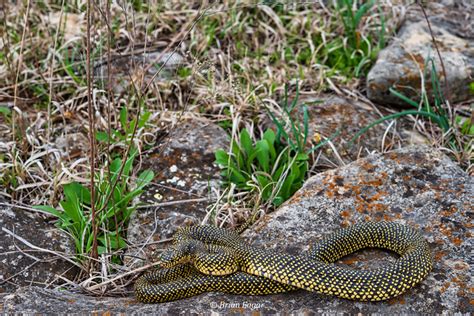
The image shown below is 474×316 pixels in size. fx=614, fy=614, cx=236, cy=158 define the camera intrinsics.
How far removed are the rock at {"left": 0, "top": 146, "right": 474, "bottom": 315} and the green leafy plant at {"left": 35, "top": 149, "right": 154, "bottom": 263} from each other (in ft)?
2.42

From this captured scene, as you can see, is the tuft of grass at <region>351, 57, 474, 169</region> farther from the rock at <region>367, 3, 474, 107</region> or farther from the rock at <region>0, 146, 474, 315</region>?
the rock at <region>0, 146, 474, 315</region>

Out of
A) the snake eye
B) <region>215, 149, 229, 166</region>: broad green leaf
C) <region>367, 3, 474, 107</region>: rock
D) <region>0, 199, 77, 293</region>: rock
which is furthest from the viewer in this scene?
<region>367, 3, 474, 107</region>: rock

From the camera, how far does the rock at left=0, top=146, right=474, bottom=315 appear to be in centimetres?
463

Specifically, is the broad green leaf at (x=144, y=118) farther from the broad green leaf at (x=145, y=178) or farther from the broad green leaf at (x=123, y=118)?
the broad green leaf at (x=145, y=178)

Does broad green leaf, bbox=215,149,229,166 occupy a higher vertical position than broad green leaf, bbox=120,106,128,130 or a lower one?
lower

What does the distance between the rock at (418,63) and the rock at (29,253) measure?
4.21m

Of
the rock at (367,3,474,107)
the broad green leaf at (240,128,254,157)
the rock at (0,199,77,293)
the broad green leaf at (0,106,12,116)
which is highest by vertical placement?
the rock at (367,3,474,107)

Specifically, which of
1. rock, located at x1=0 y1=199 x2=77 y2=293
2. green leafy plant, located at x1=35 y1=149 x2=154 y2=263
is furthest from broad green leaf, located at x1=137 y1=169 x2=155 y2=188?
rock, located at x1=0 y1=199 x2=77 y2=293

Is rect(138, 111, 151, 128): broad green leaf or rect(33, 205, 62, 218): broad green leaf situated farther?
rect(138, 111, 151, 128): broad green leaf

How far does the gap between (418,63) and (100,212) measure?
444cm

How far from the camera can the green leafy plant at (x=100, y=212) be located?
5699 millimetres

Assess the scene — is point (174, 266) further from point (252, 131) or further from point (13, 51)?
point (13, 51)

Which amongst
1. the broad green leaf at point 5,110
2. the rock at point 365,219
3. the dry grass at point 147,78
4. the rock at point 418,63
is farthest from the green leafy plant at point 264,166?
the broad green leaf at point 5,110

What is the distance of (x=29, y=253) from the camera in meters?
5.61
